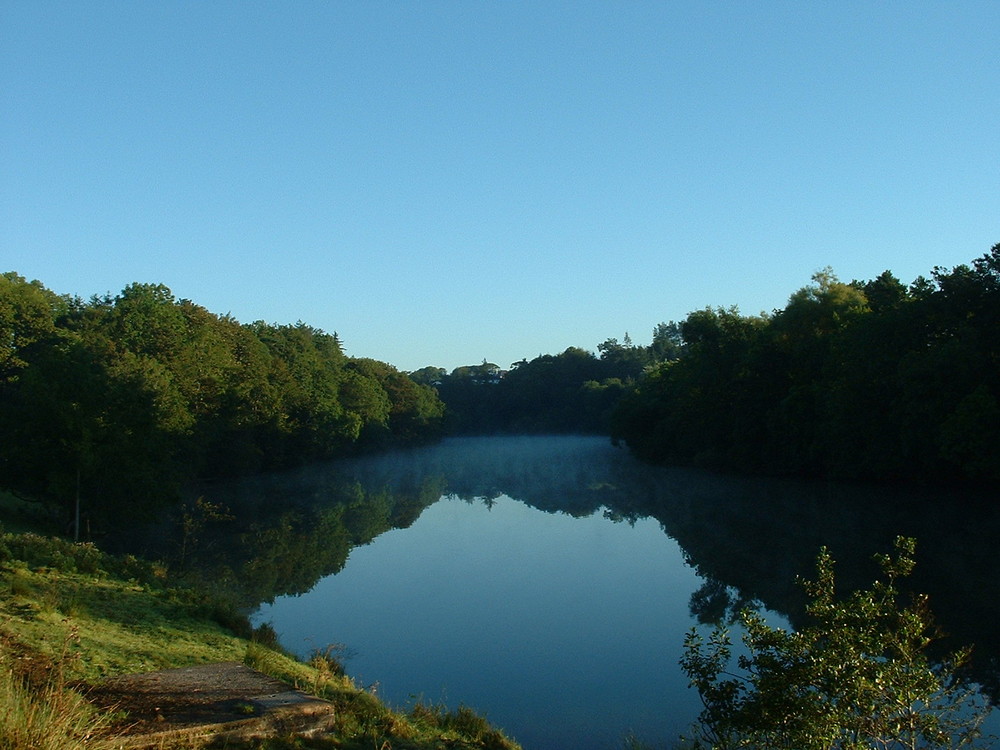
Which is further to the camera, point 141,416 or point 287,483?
point 287,483

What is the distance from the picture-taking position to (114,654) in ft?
29.8

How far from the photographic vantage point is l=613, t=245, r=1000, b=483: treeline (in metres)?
29.2

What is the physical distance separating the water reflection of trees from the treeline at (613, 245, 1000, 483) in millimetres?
1964

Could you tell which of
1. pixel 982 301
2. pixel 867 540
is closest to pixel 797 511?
pixel 867 540

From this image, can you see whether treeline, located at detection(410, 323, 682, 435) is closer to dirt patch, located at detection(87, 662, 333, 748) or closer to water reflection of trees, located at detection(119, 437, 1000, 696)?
water reflection of trees, located at detection(119, 437, 1000, 696)

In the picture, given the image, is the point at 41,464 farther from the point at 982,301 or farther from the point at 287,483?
the point at 982,301

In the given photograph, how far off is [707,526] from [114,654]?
22.4m

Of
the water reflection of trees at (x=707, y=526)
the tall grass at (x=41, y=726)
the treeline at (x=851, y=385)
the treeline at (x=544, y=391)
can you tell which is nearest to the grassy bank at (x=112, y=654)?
the tall grass at (x=41, y=726)

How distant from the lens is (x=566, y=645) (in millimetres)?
14992

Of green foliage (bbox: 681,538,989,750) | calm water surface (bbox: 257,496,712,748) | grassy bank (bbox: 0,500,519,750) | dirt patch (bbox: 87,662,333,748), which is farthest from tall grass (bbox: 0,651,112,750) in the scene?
calm water surface (bbox: 257,496,712,748)

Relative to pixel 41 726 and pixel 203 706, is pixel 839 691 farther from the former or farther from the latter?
pixel 41 726

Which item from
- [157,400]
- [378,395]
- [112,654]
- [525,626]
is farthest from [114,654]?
[378,395]

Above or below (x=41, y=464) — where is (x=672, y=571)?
below

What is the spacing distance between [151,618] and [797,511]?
2466 cm
